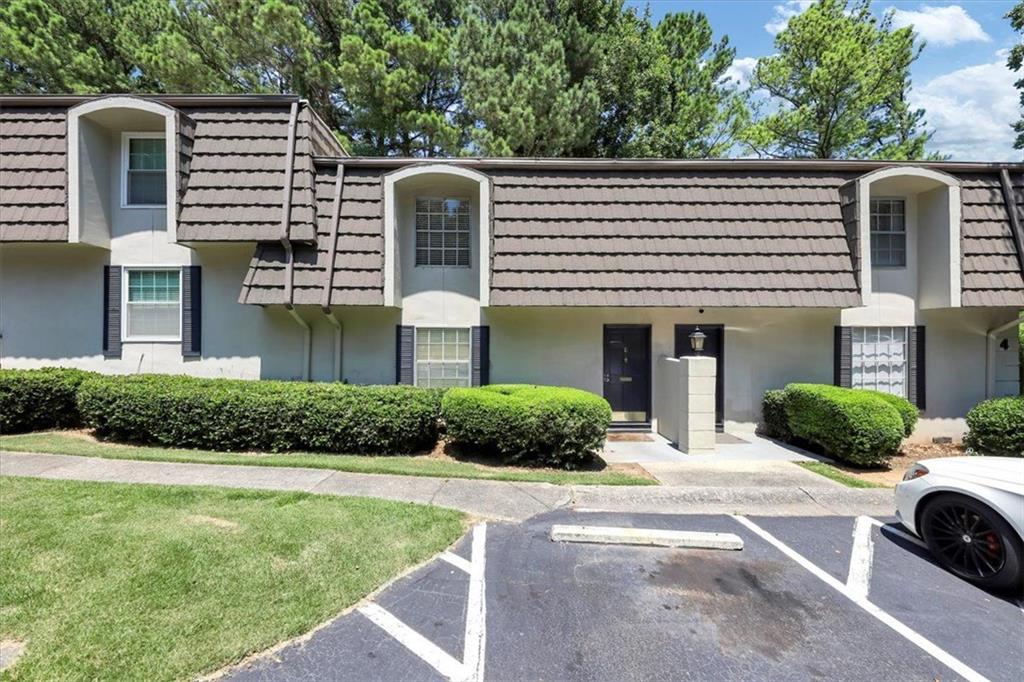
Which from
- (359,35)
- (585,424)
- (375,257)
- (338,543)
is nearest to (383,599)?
(338,543)

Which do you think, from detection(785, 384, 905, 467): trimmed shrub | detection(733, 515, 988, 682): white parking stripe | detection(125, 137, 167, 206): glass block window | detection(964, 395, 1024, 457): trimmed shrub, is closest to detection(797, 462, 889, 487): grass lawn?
detection(785, 384, 905, 467): trimmed shrub

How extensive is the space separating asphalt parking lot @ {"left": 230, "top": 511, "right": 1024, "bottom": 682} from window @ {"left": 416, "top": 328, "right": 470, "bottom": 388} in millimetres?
5436

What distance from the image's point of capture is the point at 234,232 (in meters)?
9.09

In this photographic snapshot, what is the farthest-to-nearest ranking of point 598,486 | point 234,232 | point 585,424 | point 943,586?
point 234,232, point 585,424, point 598,486, point 943,586

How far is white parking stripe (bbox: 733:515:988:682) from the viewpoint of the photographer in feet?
10.0

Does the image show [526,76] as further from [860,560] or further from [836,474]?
[860,560]

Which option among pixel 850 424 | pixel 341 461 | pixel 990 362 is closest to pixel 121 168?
pixel 341 461

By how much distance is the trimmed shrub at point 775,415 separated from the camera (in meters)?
9.45

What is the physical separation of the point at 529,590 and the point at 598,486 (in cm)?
280

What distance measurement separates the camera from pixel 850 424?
25.2 ft

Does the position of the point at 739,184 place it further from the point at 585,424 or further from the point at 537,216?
the point at 585,424

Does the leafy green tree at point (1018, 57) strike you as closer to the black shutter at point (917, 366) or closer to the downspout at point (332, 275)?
the black shutter at point (917, 366)

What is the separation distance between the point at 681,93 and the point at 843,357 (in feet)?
41.7

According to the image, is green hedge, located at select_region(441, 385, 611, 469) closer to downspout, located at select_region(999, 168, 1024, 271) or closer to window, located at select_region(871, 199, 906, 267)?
window, located at select_region(871, 199, 906, 267)
